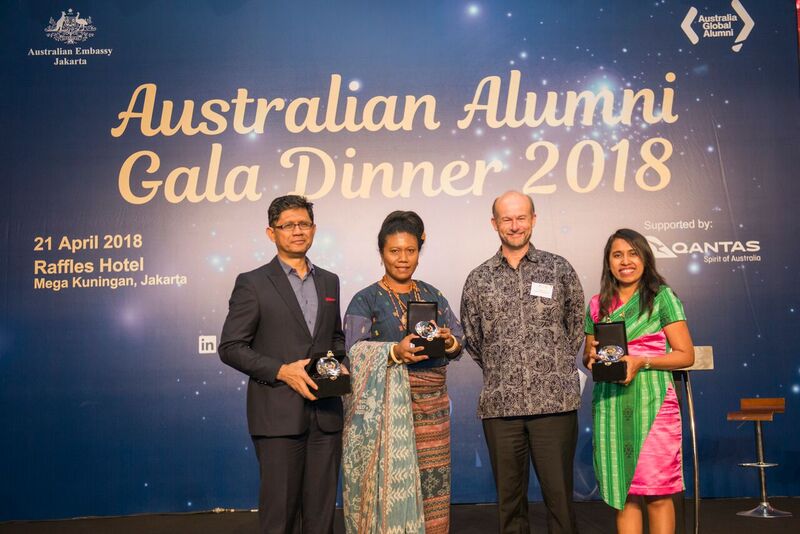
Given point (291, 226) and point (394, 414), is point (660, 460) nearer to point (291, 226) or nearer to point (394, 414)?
point (394, 414)

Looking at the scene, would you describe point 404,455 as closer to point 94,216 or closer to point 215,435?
point 215,435

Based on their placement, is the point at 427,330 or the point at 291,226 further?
the point at 291,226

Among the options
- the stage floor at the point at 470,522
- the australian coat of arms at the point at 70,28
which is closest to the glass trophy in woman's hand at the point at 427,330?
the stage floor at the point at 470,522

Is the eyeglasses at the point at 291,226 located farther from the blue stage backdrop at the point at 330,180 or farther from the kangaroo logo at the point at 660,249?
the kangaroo logo at the point at 660,249

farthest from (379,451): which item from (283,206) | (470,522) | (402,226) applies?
(470,522)

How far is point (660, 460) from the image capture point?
2875 millimetres

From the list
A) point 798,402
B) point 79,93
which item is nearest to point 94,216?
point 79,93

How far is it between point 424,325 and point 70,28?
12.6 ft

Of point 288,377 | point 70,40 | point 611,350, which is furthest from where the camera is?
point 70,40

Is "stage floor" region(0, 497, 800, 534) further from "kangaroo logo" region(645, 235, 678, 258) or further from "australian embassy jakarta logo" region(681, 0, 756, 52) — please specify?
"australian embassy jakarta logo" region(681, 0, 756, 52)

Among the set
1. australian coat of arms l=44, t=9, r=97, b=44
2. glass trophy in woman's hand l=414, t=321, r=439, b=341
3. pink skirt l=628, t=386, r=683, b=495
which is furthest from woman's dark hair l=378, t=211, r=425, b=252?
australian coat of arms l=44, t=9, r=97, b=44

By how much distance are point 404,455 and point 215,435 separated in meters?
2.36

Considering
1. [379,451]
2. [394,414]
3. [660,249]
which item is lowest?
[379,451]

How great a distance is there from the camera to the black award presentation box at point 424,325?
8.75ft
